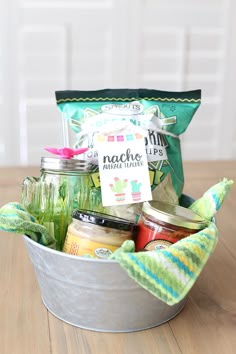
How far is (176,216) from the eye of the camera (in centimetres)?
64

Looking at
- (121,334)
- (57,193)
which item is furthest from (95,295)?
(57,193)

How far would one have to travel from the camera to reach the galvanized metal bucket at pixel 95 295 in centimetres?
60

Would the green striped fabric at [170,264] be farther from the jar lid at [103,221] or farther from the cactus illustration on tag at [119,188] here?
the cactus illustration on tag at [119,188]

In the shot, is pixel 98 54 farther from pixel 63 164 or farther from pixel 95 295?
pixel 95 295

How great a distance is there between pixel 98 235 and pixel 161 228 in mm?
76

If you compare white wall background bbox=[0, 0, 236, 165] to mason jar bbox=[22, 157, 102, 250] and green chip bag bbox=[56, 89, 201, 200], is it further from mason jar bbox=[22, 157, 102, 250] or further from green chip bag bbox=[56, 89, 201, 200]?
mason jar bbox=[22, 157, 102, 250]

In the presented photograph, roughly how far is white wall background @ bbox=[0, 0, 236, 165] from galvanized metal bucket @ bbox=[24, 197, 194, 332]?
1849mm

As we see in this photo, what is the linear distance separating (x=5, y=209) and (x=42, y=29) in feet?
6.06

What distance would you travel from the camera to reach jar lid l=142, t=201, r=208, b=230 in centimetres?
63

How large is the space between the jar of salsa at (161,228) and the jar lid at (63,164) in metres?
0.12

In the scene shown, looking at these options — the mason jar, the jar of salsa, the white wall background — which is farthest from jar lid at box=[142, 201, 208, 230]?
the white wall background

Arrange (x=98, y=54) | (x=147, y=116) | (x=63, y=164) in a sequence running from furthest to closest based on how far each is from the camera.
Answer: (x=98, y=54) < (x=147, y=116) < (x=63, y=164)

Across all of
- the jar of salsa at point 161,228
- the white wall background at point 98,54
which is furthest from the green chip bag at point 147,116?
the white wall background at point 98,54

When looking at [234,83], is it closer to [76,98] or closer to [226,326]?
[76,98]
